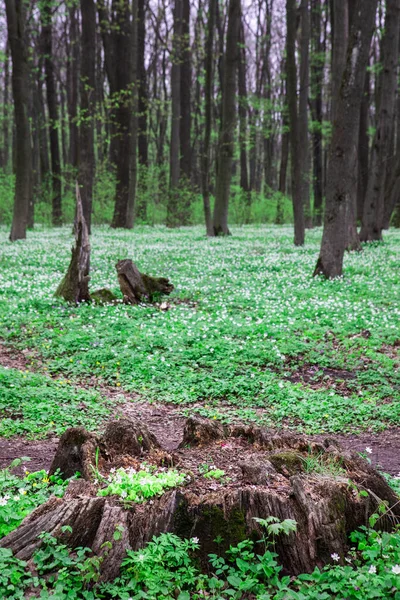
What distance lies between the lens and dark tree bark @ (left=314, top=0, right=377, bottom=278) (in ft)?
43.1

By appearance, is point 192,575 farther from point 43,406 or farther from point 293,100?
point 293,100

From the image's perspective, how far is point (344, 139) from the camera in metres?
13.5

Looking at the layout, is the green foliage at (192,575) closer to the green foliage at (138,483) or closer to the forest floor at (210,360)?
the green foliage at (138,483)

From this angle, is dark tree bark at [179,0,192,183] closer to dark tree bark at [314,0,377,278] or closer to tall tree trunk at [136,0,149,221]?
tall tree trunk at [136,0,149,221]

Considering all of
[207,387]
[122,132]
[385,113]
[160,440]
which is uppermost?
[122,132]

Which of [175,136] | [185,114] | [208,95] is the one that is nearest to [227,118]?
[208,95]

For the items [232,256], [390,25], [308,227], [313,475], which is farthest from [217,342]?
[308,227]

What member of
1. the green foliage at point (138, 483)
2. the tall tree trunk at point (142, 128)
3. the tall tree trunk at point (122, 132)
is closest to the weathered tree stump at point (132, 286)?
the green foliage at point (138, 483)

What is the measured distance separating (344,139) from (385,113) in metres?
8.99

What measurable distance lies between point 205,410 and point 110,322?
3.61 metres

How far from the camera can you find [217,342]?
8.88m

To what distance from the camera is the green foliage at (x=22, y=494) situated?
12.0ft

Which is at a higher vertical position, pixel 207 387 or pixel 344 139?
pixel 344 139

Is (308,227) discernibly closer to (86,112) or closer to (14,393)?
(86,112)
